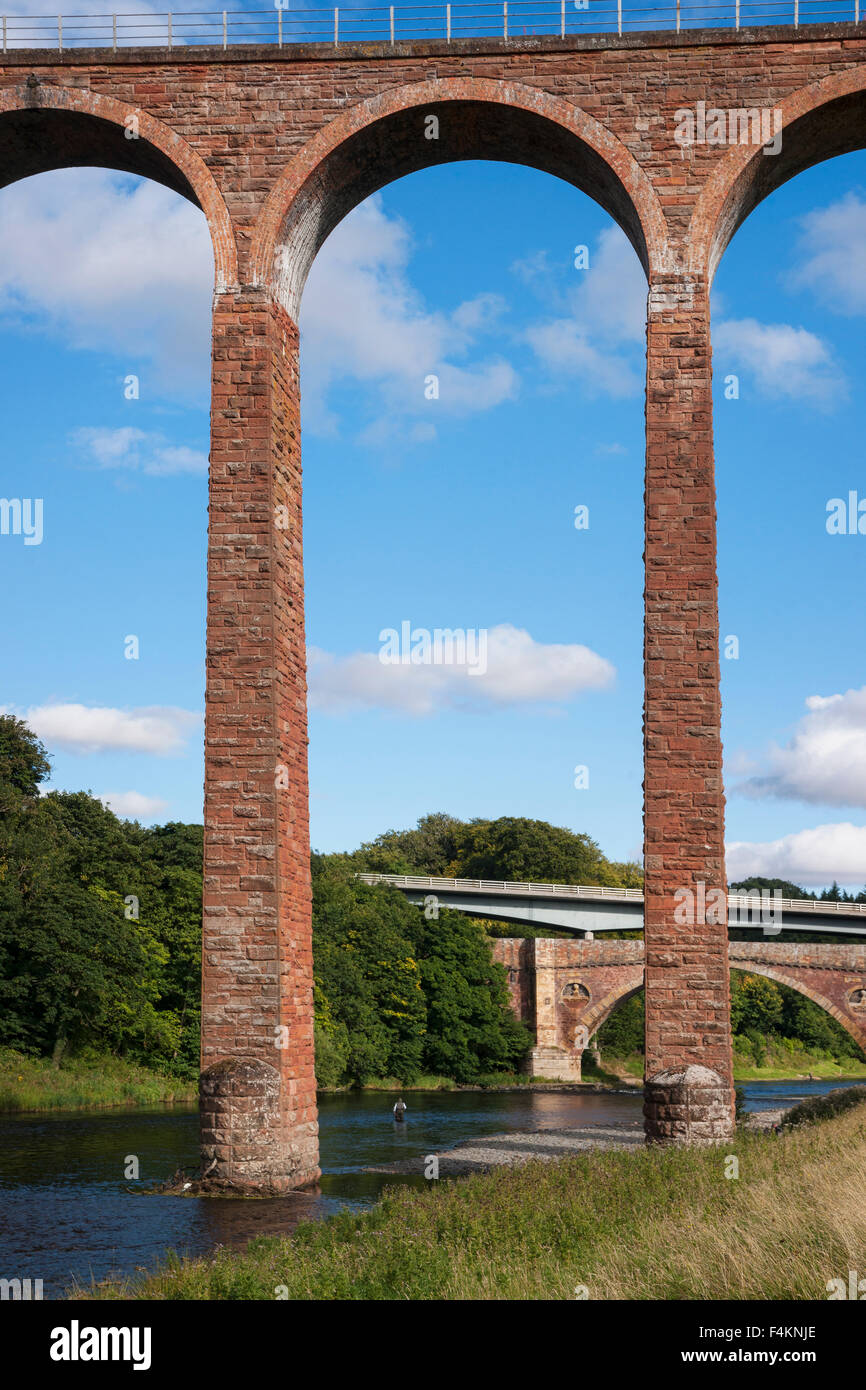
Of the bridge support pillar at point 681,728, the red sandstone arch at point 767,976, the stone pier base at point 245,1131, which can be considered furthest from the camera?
the red sandstone arch at point 767,976

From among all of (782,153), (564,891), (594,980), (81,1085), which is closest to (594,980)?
(594,980)

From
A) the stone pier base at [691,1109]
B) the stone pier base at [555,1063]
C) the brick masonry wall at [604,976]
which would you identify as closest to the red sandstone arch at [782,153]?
the stone pier base at [691,1109]

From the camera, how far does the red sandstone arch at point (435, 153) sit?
15234 mm

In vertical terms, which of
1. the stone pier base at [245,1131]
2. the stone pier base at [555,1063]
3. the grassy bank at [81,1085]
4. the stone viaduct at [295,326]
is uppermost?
the stone viaduct at [295,326]

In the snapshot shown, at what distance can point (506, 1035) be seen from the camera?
45.8 metres

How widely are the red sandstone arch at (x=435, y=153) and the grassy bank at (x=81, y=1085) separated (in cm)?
1774

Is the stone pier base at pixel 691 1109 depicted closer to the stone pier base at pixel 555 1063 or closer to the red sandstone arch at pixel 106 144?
the red sandstone arch at pixel 106 144

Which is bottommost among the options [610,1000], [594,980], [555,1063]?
[555,1063]

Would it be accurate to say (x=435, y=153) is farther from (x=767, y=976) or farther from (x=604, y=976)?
(x=767, y=976)

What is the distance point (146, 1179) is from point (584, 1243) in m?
9.05

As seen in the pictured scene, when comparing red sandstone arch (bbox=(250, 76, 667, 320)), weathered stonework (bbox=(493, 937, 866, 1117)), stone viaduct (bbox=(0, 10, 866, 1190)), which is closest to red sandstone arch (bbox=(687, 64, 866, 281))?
stone viaduct (bbox=(0, 10, 866, 1190))

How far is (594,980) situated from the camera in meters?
47.6
